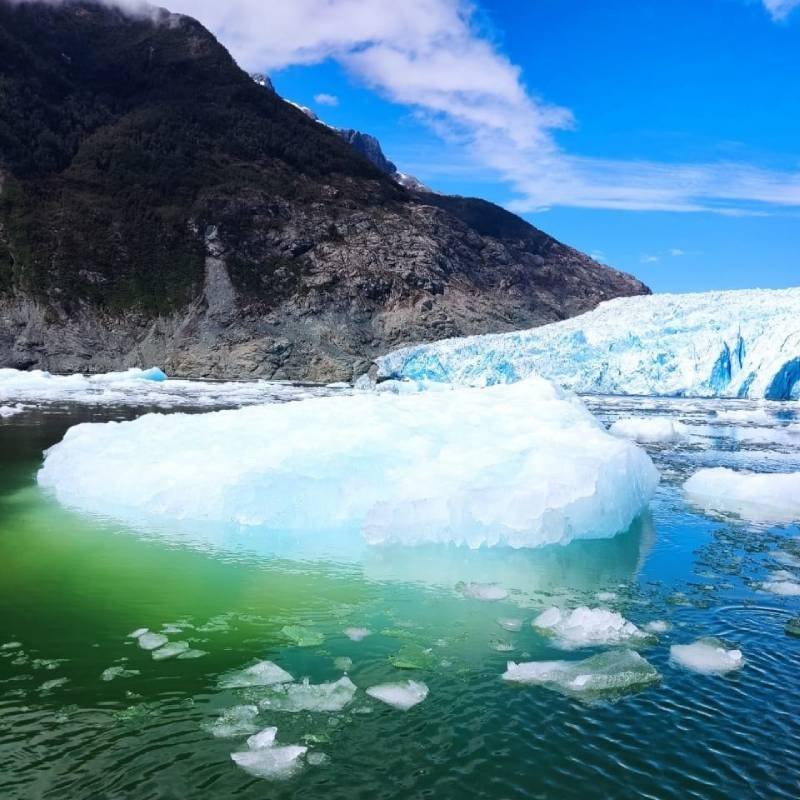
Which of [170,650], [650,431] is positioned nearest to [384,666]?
[170,650]

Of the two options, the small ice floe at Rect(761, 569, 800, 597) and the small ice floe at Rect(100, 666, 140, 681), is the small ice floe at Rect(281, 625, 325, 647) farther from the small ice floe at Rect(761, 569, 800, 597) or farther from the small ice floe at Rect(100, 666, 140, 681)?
the small ice floe at Rect(761, 569, 800, 597)

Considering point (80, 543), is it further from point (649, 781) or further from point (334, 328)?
point (334, 328)

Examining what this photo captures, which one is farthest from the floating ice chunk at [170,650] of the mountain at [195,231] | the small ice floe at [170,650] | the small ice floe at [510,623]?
the mountain at [195,231]

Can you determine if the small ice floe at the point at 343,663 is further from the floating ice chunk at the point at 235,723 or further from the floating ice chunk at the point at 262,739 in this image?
the floating ice chunk at the point at 262,739

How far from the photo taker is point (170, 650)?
19.9 feet

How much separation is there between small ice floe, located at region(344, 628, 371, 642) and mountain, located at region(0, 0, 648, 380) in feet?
208

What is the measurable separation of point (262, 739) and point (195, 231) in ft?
307

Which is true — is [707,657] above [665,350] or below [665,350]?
below

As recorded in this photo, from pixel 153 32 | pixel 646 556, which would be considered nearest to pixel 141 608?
pixel 646 556

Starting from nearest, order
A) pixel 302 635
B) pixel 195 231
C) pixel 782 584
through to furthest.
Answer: pixel 302 635 < pixel 782 584 < pixel 195 231

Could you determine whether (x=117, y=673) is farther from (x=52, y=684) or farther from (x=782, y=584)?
(x=782, y=584)

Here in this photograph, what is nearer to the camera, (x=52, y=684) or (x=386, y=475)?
(x=52, y=684)

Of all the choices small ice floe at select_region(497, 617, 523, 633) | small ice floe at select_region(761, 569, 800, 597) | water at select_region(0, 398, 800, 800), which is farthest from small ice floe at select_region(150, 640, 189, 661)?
small ice floe at select_region(761, 569, 800, 597)

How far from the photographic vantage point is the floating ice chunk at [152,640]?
6.14 m
